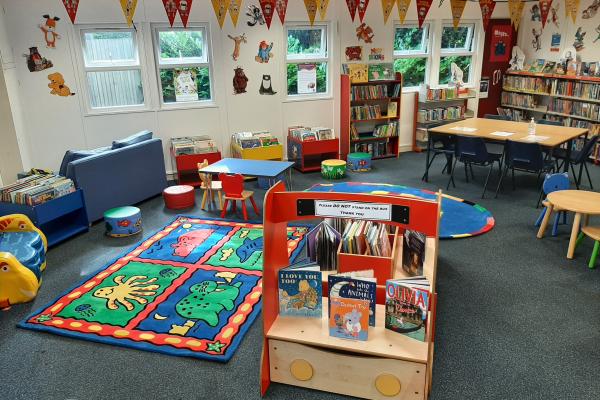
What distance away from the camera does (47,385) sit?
10.5 feet

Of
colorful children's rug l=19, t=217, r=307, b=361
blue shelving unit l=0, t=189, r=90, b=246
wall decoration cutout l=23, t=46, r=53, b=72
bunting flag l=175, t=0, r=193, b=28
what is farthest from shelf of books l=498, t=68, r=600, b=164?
wall decoration cutout l=23, t=46, r=53, b=72

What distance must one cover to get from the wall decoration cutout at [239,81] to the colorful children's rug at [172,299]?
3.43 m

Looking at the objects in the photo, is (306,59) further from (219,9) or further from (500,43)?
(500,43)

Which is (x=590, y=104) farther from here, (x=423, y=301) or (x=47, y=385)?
(x=47, y=385)

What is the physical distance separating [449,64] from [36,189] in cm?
780

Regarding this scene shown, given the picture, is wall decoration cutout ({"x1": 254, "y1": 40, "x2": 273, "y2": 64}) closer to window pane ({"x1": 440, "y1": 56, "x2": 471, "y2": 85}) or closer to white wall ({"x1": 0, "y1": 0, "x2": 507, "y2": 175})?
white wall ({"x1": 0, "y1": 0, "x2": 507, "y2": 175})

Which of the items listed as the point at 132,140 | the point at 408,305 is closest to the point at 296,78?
the point at 132,140

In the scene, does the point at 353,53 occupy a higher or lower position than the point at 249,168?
higher

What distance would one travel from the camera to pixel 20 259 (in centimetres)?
435

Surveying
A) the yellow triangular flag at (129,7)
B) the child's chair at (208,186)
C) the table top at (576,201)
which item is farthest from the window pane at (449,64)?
the yellow triangular flag at (129,7)

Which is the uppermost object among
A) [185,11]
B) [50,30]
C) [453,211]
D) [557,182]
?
[185,11]

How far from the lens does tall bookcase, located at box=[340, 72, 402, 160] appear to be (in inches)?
Answer: 341

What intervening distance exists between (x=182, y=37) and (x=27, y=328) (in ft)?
17.5

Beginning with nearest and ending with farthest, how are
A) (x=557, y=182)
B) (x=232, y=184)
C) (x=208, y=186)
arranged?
1. (x=557, y=182)
2. (x=232, y=184)
3. (x=208, y=186)
